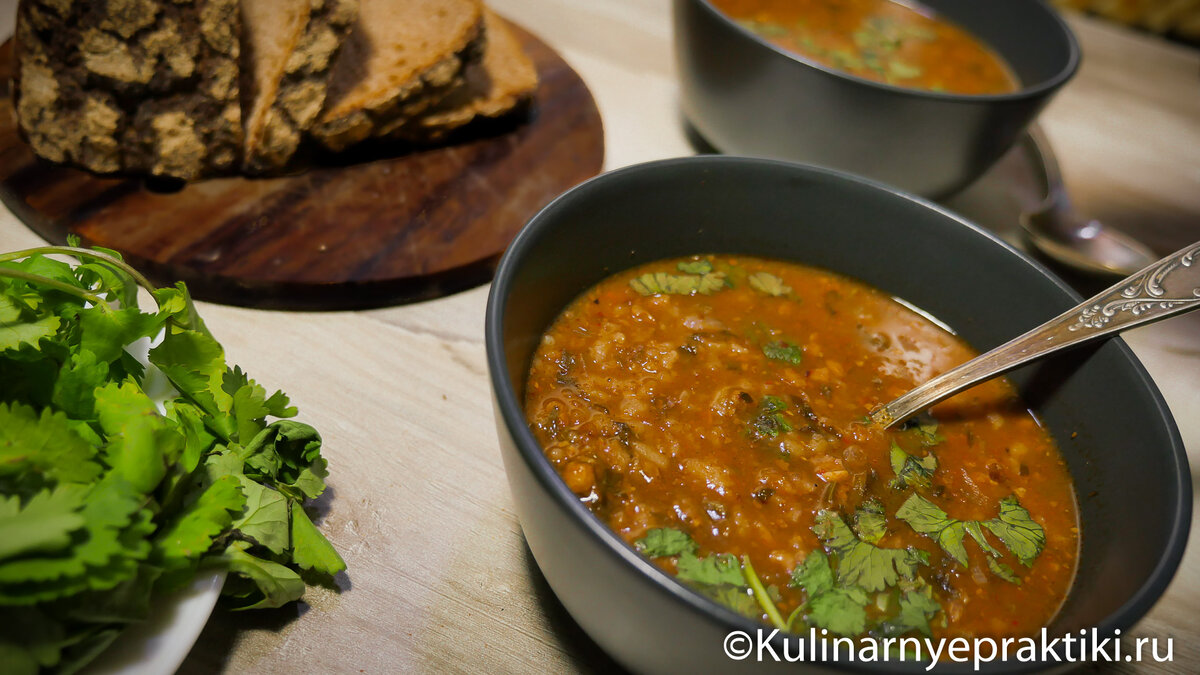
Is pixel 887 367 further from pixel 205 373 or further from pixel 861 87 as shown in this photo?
pixel 205 373

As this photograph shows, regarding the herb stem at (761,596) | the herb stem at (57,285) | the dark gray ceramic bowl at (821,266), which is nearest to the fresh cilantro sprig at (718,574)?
the herb stem at (761,596)

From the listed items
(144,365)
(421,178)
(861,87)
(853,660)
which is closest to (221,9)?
(421,178)

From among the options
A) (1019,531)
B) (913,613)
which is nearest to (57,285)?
(913,613)

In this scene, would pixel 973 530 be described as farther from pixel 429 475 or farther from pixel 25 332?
pixel 25 332

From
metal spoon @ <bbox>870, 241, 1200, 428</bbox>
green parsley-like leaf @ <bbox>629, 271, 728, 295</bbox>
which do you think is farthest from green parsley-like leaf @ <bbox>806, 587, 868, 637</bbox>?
green parsley-like leaf @ <bbox>629, 271, 728, 295</bbox>

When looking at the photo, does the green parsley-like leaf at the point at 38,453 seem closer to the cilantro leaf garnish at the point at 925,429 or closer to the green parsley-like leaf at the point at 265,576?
the green parsley-like leaf at the point at 265,576

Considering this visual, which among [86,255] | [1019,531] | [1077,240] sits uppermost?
[86,255]
